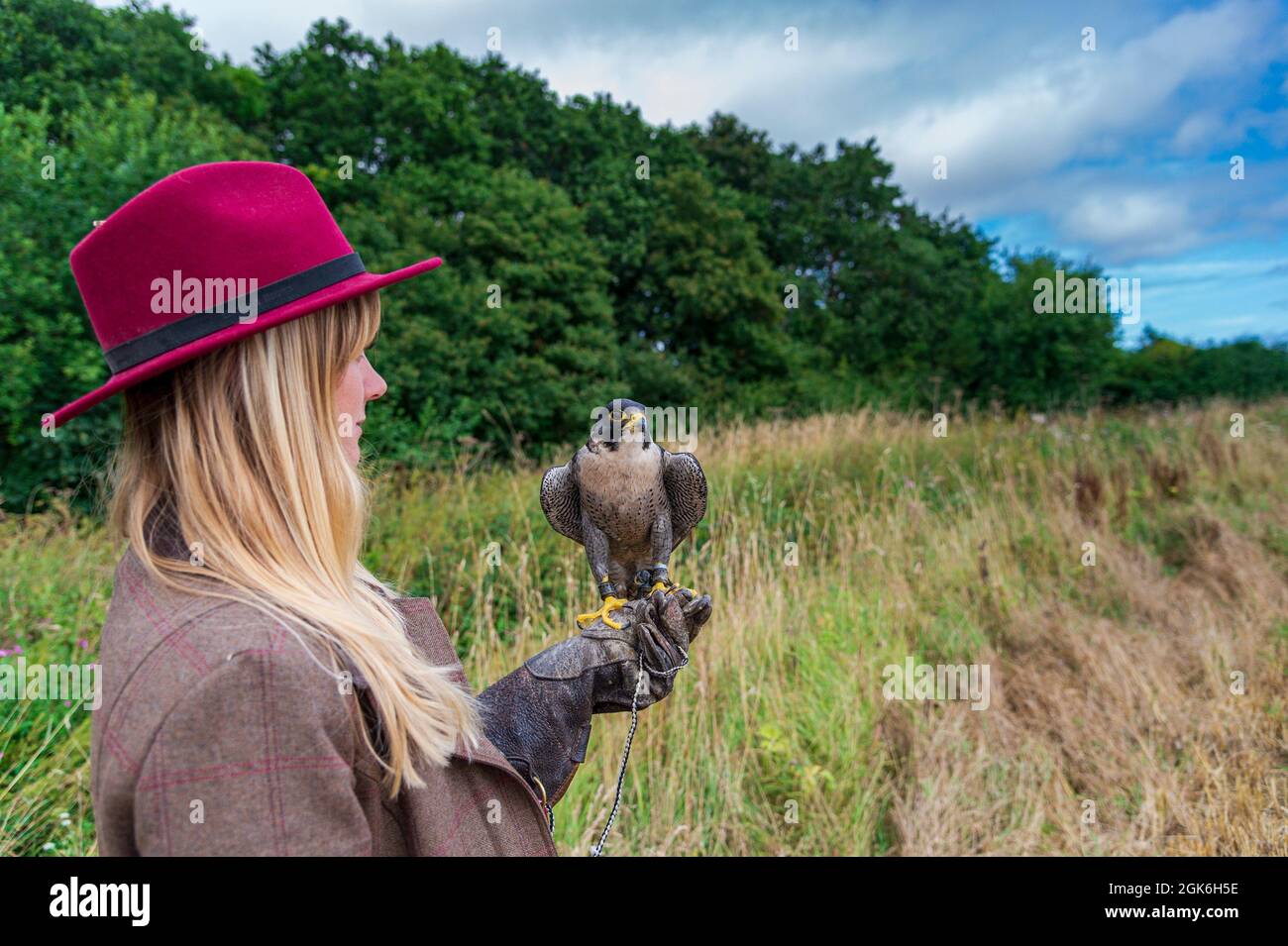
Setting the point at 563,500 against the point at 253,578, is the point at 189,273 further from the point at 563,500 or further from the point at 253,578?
the point at 563,500

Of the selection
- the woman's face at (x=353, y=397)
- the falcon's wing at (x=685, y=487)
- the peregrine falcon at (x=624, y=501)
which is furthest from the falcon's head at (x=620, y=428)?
the woman's face at (x=353, y=397)

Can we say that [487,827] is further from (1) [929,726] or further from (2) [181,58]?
(2) [181,58]

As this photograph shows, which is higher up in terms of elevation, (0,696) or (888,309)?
(888,309)

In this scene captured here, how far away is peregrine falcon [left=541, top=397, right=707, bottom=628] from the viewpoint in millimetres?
1729

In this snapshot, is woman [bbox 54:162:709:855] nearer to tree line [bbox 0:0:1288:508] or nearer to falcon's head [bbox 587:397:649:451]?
falcon's head [bbox 587:397:649:451]

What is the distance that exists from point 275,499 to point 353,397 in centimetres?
20

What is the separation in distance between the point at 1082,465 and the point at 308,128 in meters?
13.2

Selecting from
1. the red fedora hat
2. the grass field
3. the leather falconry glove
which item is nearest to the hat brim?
the red fedora hat

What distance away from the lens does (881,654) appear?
436 centimetres

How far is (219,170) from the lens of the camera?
1.14 m

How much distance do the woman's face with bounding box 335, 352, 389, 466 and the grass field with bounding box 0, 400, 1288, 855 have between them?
7.15 ft

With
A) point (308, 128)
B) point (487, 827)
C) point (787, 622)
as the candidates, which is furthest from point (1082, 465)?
point (308, 128)

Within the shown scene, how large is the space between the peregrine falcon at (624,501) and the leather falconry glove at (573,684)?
70 millimetres

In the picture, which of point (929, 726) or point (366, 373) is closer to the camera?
point (366, 373)
